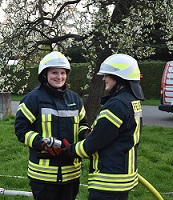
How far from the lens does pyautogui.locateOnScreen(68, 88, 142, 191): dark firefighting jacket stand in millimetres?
2893

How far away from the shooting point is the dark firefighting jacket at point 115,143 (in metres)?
2.89

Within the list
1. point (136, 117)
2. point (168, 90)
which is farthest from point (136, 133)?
point (168, 90)

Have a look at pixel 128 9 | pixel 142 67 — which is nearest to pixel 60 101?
pixel 128 9

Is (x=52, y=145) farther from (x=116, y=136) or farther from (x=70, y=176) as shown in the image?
(x=116, y=136)

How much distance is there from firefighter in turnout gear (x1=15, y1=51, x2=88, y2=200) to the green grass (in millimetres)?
1793

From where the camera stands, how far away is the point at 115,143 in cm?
295

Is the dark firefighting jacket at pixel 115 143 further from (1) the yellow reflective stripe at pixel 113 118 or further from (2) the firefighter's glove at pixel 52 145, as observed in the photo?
(2) the firefighter's glove at pixel 52 145

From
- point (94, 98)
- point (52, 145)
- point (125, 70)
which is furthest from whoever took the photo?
point (94, 98)

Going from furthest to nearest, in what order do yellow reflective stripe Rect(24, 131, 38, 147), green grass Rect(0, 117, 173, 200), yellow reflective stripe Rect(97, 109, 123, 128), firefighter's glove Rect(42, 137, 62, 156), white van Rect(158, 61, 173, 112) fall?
1. white van Rect(158, 61, 173, 112)
2. green grass Rect(0, 117, 173, 200)
3. yellow reflective stripe Rect(24, 131, 38, 147)
4. firefighter's glove Rect(42, 137, 62, 156)
5. yellow reflective stripe Rect(97, 109, 123, 128)

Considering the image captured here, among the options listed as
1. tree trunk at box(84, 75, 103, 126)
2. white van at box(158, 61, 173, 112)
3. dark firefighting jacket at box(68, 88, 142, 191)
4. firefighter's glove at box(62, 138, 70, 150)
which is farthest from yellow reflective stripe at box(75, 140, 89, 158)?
white van at box(158, 61, 173, 112)

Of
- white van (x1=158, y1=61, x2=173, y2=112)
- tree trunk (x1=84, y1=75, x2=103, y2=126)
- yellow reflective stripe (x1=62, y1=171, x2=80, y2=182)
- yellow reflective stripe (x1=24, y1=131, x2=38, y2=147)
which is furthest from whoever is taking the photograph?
white van (x1=158, y1=61, x2=173, y2=112)

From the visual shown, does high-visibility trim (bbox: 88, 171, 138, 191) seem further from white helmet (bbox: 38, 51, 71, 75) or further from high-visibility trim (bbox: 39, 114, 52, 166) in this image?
white helmet (bbox: 38, 51, 71, 75)

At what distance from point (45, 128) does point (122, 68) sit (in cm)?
86

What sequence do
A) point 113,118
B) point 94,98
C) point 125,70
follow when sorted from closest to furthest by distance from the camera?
point 113,118
point 125,70
point 94,98
